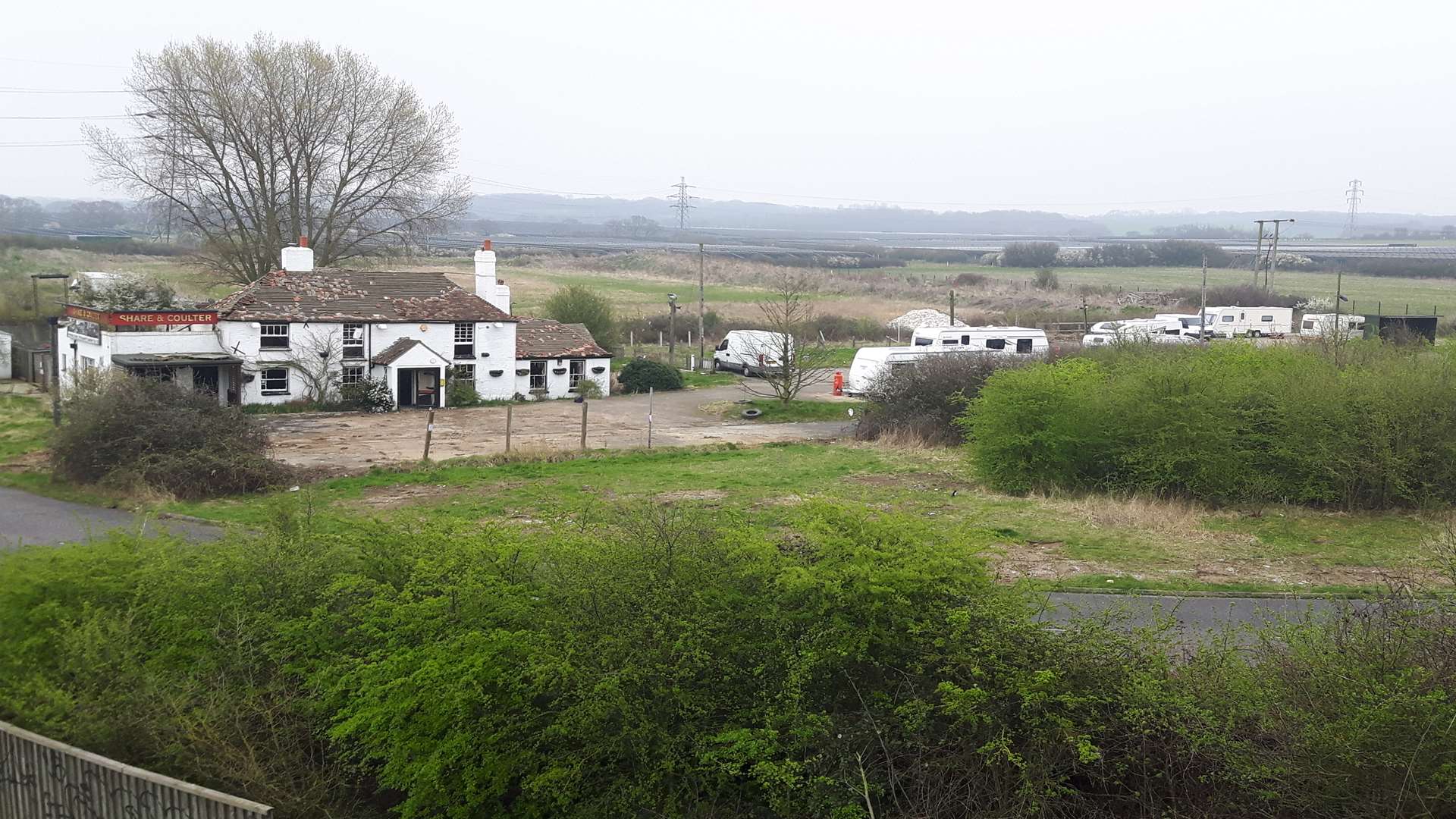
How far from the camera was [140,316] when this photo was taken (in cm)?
3788

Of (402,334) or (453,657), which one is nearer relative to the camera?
(453,657)

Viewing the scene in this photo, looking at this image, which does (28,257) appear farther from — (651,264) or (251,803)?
(251,803)

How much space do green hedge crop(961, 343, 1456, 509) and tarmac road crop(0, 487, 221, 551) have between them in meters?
16.2

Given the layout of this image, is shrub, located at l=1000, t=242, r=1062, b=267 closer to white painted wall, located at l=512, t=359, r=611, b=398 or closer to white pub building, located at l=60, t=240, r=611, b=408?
white painted wall, located at l=512, t=359, r=611, b=398

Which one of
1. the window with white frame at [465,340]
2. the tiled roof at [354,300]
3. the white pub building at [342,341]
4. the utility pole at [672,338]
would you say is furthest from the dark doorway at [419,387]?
the utility pole at [672,338]

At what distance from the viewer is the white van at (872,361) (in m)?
41.6

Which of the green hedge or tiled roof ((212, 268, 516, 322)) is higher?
tiled roof ((212, 268, 516, 322))

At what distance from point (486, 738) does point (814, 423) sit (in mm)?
31316

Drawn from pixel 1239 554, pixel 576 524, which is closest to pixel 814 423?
pixel 1239 554

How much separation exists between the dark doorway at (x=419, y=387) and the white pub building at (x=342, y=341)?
0.12ft

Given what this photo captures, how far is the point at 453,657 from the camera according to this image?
9055 mm

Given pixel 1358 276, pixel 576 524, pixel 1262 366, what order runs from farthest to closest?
pixel 1358 276 < pixel 1262 366 < pixel 576 524

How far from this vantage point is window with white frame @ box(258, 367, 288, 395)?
40.6 meters

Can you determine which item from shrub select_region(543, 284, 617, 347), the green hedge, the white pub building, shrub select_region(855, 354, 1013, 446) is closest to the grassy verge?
the green hedge
